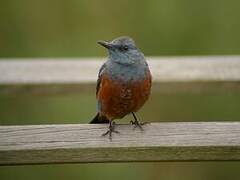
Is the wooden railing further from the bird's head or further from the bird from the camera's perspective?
the bird's head

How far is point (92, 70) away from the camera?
5328 mm

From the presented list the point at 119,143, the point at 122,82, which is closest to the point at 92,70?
the point at 122,82

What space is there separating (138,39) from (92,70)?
2442mm

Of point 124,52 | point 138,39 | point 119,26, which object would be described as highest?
point 124,52

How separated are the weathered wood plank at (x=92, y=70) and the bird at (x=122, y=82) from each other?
0.77m

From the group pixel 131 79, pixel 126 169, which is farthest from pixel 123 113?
pixel 126 169

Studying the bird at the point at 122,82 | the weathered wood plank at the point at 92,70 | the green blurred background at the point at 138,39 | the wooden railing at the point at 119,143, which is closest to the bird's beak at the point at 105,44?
the bird at the point at 122,82

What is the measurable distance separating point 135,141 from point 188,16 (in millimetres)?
4324

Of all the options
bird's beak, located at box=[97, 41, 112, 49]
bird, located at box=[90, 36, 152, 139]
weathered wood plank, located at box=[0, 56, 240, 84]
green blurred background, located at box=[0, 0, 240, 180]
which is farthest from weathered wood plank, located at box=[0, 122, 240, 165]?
green blurred background, located at box=[0, 0, 240, 180]

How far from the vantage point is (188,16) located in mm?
7680

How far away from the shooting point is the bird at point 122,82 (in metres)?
4.30

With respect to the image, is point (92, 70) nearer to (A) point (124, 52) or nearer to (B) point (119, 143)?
(A) point (124, 52)

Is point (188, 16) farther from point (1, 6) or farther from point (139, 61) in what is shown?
point (139, 61)

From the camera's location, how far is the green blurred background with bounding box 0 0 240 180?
24.5 feet
